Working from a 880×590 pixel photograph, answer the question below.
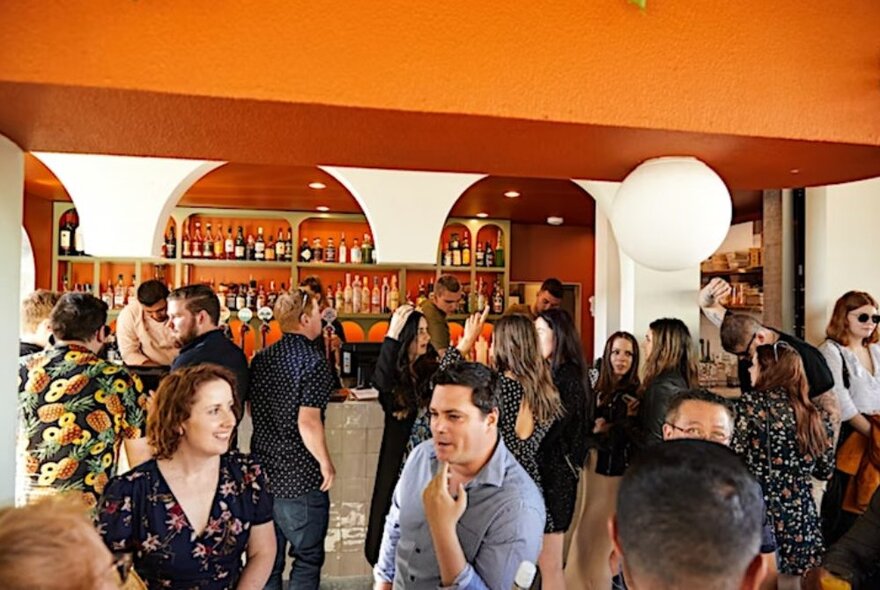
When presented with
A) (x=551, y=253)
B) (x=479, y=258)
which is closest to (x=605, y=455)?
(x=479, y=258)

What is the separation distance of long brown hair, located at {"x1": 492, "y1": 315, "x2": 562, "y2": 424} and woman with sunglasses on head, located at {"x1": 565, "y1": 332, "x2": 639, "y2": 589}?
0.53 meters

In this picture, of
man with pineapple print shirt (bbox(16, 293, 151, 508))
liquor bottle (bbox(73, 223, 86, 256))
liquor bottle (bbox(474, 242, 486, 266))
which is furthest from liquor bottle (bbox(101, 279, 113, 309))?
man with pineapple print shirt (bbox(16, 293, 151, 508))

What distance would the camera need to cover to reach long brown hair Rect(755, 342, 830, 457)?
2377 millimetres

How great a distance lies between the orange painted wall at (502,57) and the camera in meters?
1.28

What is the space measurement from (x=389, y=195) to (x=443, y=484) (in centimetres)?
287

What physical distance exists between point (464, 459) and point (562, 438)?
4.32ft

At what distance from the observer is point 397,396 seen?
301 centimetres

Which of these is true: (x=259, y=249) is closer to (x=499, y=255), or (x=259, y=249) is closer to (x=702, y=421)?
(x=499, y=255)

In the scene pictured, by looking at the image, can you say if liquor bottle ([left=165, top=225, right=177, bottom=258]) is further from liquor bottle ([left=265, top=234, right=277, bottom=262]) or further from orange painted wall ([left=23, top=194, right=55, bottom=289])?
orange painted wall ([left=23, top=194, right=55, bottom=289])

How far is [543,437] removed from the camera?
9.18ft

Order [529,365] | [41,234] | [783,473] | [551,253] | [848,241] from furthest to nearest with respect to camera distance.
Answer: [551,253], [41,234], [848,241], [529,365], [783,473]

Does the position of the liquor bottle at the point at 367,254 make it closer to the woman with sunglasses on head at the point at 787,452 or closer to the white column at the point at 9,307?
the woman with sunglasses on head at the point at 787,452

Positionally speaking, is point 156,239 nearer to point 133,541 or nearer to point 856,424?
point 133,541

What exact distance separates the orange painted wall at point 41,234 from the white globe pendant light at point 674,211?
19.7 feet
